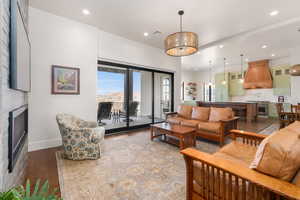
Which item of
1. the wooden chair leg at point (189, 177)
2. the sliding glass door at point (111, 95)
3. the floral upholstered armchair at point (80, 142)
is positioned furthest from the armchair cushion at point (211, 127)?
the sliding glass door at point (111, 95)

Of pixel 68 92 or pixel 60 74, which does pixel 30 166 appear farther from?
pixel 60 74

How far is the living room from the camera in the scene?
48.8 inches

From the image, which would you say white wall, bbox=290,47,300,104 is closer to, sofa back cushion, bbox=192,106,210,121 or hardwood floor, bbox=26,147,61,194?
sofa back cushion, bbox=192,106,210,121

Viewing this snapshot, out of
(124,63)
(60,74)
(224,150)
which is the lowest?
(224,150)

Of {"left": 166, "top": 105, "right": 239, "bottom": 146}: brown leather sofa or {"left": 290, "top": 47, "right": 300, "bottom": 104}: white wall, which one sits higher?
{"left": 290, "top": 47, "right": 300, "bottom": 104}: white wall

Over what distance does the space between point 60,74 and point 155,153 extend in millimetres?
2889

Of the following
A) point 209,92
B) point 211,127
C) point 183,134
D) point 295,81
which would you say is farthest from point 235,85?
point 183,134

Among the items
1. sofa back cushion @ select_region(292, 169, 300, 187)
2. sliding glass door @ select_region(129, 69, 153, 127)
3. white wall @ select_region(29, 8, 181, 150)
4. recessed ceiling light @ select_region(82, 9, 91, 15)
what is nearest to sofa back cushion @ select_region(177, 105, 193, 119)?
sliding glass door @ select_region(129, 69, 153, 127)

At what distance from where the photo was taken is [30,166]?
2.35 metres

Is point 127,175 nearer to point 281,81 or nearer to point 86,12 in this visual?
point 86,12

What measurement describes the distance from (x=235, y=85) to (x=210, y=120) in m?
6.39

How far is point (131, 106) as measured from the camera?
5.02 meters

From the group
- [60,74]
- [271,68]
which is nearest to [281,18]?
[271,68]

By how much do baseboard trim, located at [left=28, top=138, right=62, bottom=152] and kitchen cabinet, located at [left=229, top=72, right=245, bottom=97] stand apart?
942 cm
